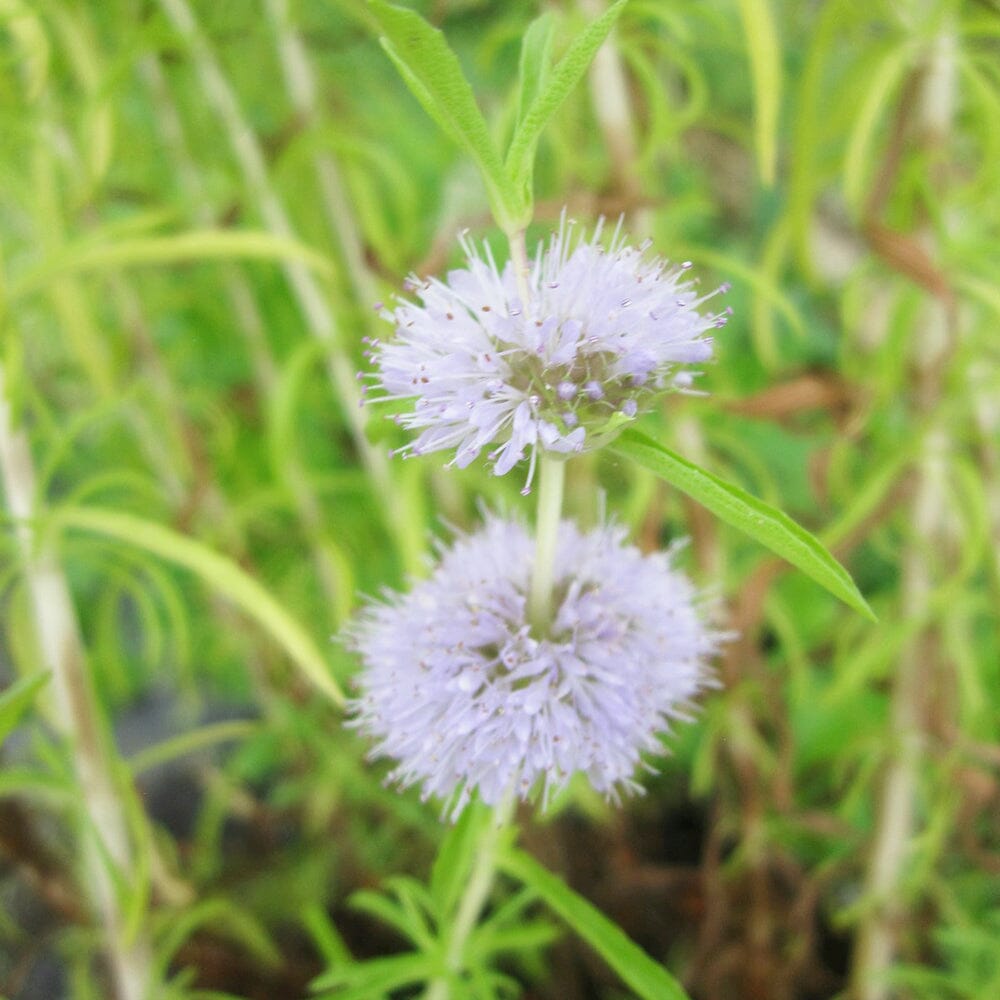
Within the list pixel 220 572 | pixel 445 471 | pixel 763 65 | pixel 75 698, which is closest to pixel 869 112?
pixel 763 65

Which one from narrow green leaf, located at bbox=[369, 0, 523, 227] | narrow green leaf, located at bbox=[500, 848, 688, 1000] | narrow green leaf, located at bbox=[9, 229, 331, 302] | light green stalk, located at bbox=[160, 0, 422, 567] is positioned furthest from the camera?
light green stalk, located at bbox=[160, 0, 422, 567]

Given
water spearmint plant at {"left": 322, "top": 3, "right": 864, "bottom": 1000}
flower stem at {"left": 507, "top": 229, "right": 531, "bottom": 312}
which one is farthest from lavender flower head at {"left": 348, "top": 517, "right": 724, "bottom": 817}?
flower stem at {"left": 507, "top": 229, "right": 531, "bottom": 312}

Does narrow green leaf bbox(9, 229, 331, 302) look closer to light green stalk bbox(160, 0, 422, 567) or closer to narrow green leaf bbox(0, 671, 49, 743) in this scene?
light green stalk bbox(160, 0, 422, 567)

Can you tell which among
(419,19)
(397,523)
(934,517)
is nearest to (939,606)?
(934,517)

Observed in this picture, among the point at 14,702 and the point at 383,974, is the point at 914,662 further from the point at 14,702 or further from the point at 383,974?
the point at 14,702

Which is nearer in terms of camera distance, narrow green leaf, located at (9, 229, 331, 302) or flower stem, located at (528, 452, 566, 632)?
flower stem, located at (528, 452, 566, 632)

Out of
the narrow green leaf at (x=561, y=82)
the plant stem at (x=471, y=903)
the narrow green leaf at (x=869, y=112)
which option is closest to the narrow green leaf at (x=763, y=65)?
the narrow green leaf at (x=869, y=112)

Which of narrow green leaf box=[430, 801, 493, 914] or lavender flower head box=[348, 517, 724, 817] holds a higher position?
lavender flower head box=[348, 517, 724, 817]
